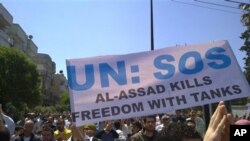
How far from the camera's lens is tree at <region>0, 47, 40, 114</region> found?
1959 inches

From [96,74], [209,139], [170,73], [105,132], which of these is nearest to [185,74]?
[170,73]

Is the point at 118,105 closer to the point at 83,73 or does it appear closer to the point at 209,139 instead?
the point at 83,73

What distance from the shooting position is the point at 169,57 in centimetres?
568

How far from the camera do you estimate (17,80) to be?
52.1 meters

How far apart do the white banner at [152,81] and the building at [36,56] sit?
2038 inches

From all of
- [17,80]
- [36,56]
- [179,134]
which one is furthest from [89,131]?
[36,56]

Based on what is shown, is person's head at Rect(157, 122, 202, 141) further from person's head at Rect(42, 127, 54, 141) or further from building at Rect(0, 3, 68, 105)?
→ building at Rect(0, 3, 68, 105)

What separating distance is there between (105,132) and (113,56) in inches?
197

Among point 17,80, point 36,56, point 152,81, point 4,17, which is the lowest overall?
point 152,81

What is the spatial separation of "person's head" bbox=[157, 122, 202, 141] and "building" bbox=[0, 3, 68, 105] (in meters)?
54.8

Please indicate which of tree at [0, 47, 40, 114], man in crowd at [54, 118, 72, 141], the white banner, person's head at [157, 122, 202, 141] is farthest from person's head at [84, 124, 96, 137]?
tree at [0, 47, 40, 114]

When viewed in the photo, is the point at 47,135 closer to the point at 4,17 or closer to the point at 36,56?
the point at 4,17

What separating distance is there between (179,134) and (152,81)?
2997 mm

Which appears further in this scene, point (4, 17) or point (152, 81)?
point (4, 17)
